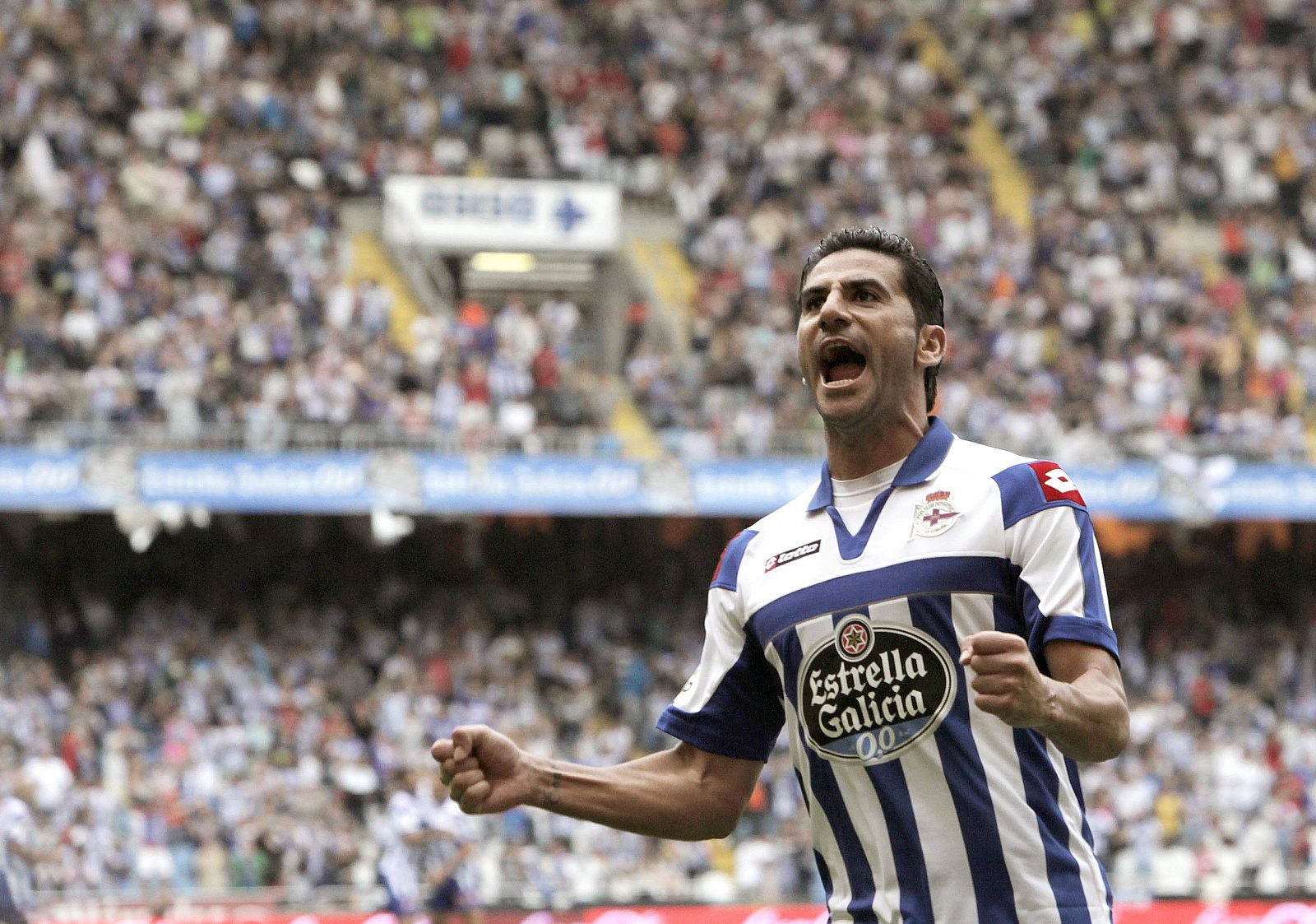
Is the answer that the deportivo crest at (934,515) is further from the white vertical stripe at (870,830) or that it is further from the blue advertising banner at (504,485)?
the blue advertising banner at (504,485)

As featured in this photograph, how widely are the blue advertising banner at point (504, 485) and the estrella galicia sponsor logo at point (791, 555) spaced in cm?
1580

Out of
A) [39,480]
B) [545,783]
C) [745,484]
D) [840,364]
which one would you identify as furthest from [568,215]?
[545,783]

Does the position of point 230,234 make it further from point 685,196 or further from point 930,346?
point 930,346

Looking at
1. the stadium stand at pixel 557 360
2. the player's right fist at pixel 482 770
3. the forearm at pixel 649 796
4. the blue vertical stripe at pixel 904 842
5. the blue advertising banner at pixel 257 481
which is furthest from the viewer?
the blue advertising banner at pixel 257 481

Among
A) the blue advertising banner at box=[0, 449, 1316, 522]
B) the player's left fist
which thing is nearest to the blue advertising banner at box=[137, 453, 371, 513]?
the blue advertising banner at box=[0, 449, 1316, 522]

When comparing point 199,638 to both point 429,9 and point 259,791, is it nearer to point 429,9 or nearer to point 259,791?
point 259,791

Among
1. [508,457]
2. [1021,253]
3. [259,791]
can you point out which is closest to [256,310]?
[508,457]

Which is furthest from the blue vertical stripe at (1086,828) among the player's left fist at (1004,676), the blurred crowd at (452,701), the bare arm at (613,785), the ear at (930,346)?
the blurred crowd at (452,701)

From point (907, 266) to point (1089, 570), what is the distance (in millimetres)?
730

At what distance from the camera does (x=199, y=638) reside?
1925cm

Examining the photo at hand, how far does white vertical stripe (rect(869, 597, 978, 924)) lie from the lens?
3352 millimetres

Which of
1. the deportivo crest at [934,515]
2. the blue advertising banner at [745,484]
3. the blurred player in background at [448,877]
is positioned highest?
the blue advertising banner at [745,484]

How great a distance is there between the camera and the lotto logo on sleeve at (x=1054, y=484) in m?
3.42

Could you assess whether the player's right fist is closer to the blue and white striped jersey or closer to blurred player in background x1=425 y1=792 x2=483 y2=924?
the blue and white striped jersey
